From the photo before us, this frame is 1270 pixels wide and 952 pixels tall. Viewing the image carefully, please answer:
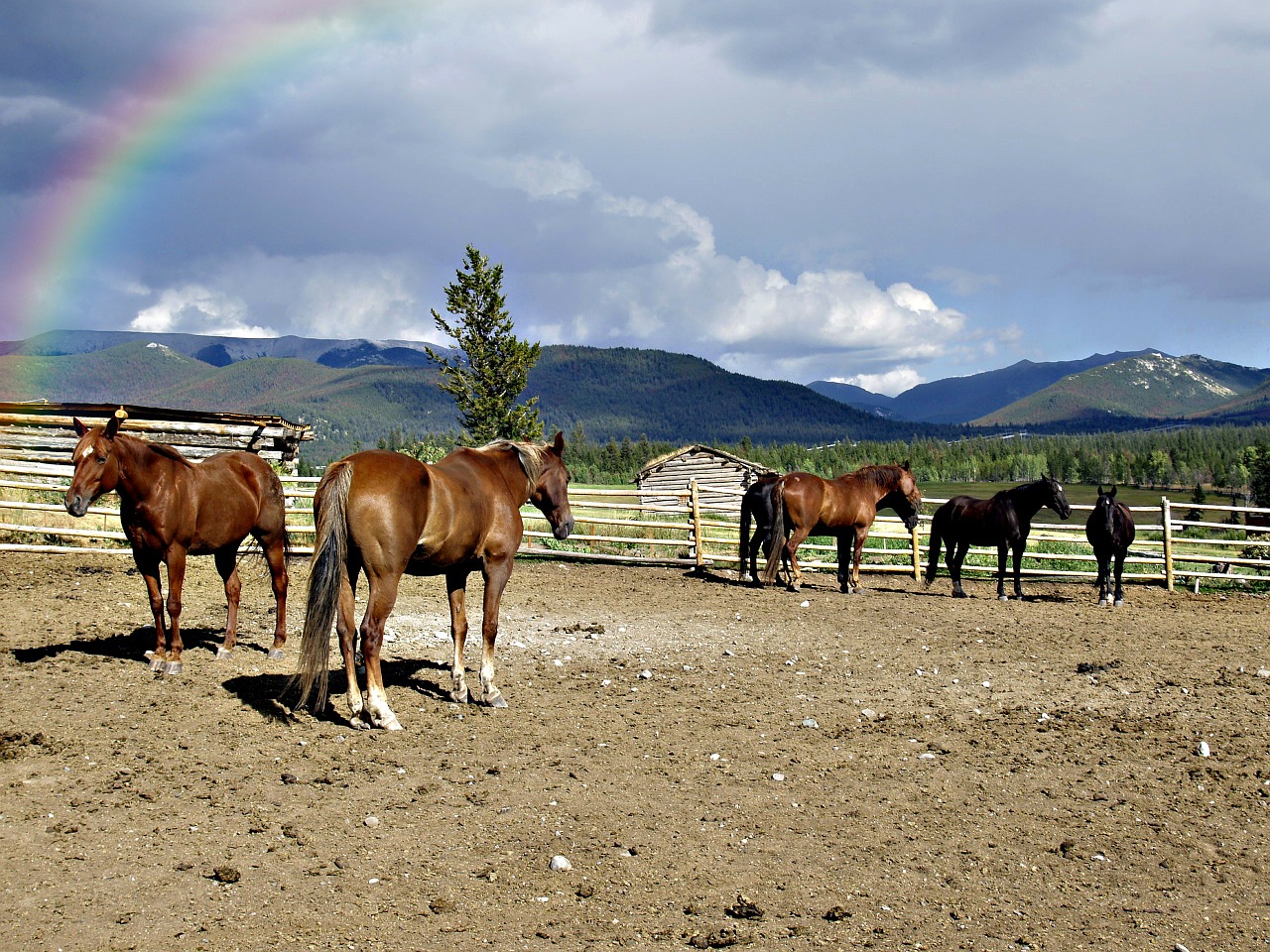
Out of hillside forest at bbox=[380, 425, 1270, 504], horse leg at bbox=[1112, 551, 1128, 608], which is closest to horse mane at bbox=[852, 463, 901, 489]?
horse leg at bbox=[1112, 551, 1128, 608]

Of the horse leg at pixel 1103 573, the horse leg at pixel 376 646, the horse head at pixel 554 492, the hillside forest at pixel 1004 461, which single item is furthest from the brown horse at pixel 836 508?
the hillside forest at pixel 1004 461

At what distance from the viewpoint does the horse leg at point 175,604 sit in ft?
24.5

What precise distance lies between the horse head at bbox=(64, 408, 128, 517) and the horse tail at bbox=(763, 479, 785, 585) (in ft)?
32.8

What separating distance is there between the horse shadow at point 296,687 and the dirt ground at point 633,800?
0.15 ft

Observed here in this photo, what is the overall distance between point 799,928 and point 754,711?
3532 millimetres

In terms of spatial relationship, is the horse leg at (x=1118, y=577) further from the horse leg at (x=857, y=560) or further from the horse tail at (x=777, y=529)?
the horse tail at (x=777, y=529)

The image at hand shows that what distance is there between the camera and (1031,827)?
508 centimetres

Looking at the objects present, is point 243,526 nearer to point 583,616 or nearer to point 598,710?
point 598,710

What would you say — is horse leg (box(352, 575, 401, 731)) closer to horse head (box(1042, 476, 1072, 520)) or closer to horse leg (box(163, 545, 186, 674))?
horse leg (box(163, 545, 186, 674))

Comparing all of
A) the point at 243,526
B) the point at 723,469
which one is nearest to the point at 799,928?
the point at 243,526

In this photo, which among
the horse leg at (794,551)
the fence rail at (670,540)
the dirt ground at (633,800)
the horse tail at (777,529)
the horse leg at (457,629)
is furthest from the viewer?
the horse leg at (794,551)

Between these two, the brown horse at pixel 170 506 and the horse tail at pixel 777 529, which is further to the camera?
the horse tail at pixel 777 529

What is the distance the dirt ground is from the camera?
3932 millimetres

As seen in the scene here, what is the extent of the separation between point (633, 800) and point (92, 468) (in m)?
5.14
